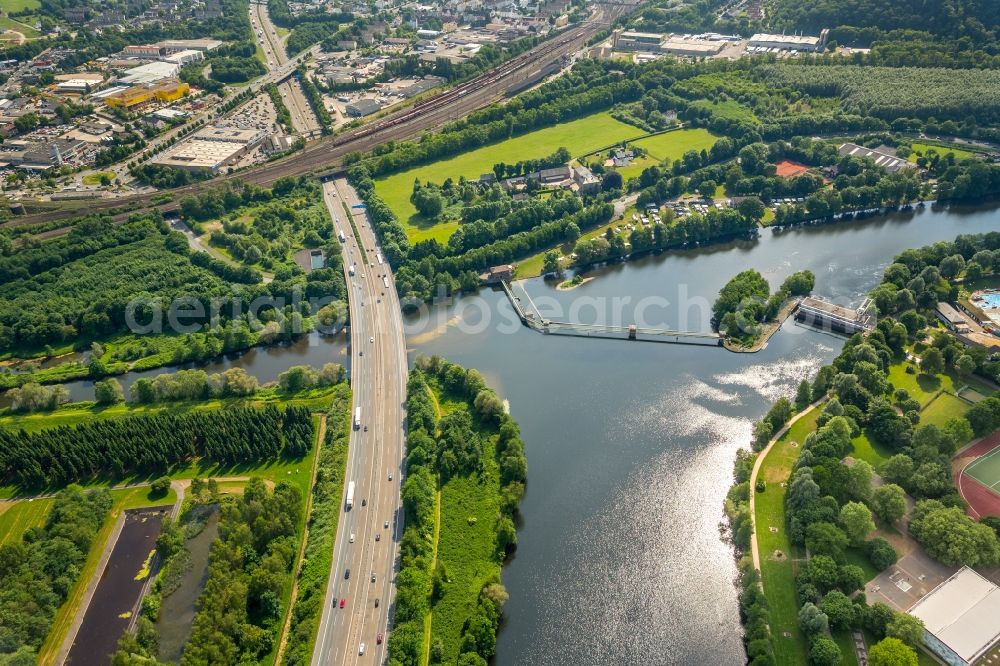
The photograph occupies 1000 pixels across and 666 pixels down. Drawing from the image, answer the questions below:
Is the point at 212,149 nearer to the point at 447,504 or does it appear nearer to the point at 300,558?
the point at 300,558

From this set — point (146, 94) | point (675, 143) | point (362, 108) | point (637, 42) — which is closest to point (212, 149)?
point (362, 108)

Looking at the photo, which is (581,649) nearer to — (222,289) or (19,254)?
(222,289)

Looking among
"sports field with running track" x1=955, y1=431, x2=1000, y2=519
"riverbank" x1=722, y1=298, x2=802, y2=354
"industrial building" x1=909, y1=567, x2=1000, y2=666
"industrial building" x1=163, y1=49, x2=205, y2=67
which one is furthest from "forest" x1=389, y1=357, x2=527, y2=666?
"industrial building" x1=163, y1=49, x2=205, y2=67

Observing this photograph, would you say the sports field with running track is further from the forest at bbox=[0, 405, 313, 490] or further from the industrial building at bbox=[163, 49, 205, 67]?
the industrial building at bbox=[163, 49, 205, 67]

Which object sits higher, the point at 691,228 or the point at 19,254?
the point at 19,254

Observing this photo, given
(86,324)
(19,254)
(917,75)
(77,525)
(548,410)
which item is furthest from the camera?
(917,75)

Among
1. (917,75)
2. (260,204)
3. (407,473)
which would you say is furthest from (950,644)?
(917,75)
